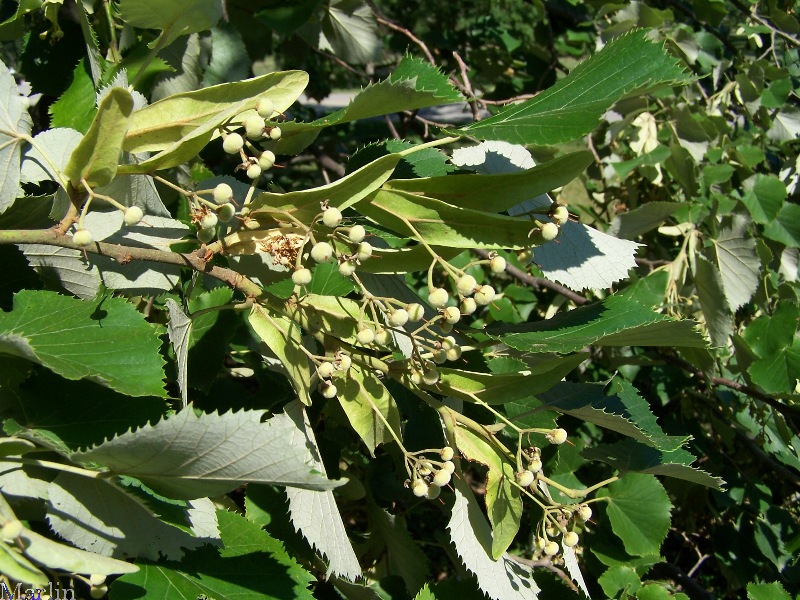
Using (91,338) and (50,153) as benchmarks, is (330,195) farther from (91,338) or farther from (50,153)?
(50,153)

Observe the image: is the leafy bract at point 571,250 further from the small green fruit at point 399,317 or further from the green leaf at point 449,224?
the small green fruit at point 399,317

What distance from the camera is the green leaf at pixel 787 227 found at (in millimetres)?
2055

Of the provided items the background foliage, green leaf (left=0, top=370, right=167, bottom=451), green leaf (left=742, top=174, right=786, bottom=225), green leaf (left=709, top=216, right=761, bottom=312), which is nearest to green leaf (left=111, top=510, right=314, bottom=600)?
the background foliage

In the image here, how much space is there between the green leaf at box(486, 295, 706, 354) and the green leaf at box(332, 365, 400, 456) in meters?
0.16

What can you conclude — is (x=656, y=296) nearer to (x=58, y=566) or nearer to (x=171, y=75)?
(x=171, y=75)

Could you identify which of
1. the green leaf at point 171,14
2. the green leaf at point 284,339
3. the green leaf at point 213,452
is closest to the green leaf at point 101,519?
the green leaf at point 213,452

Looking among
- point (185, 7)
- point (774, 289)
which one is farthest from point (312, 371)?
point (774, 289)

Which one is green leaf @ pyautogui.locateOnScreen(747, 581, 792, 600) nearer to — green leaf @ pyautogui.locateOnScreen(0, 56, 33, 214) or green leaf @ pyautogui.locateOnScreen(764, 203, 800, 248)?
green leaf @ pyautogui.locateOnScreen(764, 203, 800, 248)

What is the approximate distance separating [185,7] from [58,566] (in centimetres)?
64

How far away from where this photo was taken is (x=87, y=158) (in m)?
0.77

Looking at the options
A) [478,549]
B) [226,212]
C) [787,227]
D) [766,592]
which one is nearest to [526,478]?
[478,549]

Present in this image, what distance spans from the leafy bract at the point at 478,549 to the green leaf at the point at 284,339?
0.97 feet

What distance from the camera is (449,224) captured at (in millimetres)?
837

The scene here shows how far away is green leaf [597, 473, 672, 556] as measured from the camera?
142 cm
